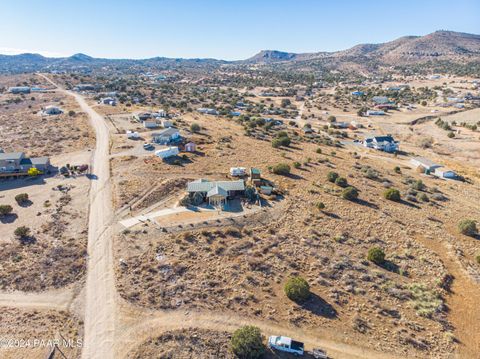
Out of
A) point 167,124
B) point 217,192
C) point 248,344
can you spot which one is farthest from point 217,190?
point 167,124

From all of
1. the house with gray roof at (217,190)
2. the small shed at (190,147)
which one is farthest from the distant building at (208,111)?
the house with gray roof at (217,190)

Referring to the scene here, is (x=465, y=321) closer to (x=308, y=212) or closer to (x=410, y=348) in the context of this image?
(x=410, y=348)

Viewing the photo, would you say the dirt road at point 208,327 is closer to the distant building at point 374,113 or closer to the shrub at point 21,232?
the shrub at point 21,232

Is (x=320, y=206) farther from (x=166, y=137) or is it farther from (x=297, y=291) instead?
(x=166, y=137)

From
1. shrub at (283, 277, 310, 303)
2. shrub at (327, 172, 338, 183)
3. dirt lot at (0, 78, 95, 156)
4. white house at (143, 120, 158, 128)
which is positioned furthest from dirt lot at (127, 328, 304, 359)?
white house at (143, 120, 158, 128)

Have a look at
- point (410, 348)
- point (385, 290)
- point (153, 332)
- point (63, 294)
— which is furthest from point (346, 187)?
point (63, 294)

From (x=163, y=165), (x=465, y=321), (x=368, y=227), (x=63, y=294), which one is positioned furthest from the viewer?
(x=163, y=165)

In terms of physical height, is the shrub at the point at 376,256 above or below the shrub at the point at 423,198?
above
